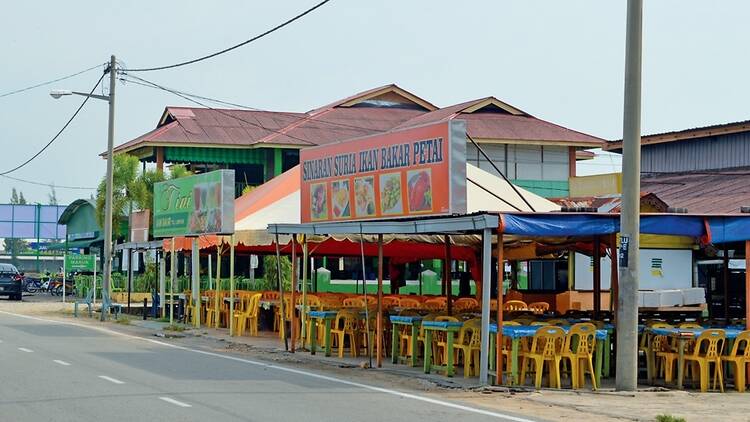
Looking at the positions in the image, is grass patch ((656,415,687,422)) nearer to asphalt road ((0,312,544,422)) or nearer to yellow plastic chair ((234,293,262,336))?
asphalt road ((0,312,544,422))

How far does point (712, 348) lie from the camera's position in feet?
56.6

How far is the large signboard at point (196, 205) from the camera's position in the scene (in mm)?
28953

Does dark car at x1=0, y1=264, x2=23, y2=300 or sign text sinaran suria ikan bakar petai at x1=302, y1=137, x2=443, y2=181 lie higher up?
sign text sinaran suria ikan bakar petai at x1=302, y1=137, x2=443, y2=181

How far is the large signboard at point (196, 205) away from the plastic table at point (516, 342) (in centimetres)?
1215

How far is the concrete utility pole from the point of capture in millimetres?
16141

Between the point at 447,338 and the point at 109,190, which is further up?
the point at 109,190

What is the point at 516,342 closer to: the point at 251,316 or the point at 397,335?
the point at 397,335

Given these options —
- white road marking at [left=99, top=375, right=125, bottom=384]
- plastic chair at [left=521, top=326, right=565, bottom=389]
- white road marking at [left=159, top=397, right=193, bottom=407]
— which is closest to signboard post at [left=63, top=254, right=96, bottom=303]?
white road marking at [left=99, top=375, right=125, bottom=384]

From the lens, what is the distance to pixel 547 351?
1691 centimetres

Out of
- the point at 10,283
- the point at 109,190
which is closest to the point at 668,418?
the point at 109,190

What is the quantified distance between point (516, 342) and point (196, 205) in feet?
52.7

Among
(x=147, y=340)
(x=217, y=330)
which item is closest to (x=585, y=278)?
(x=217, y=330)

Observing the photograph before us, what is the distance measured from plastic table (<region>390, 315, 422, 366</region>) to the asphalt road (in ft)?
6.85

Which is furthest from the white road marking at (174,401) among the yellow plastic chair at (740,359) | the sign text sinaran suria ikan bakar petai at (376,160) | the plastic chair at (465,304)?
the plastic chair at (465,304)
